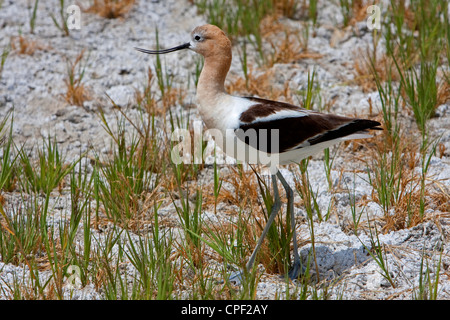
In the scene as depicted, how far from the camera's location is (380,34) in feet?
17.3

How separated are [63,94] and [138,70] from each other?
2.21 ft

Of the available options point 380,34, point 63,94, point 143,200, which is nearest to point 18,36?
point 63,94

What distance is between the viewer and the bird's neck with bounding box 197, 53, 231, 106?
10.8 feet

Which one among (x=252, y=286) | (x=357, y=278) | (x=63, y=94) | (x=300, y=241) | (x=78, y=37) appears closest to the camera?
(x=252, y=286)

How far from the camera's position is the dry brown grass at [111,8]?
5.93 metres

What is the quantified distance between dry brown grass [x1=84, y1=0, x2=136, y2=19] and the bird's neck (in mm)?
2836

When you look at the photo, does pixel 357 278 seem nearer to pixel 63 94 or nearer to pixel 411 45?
pixel 411 45

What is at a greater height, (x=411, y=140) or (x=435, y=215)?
(x=411, y=140)
